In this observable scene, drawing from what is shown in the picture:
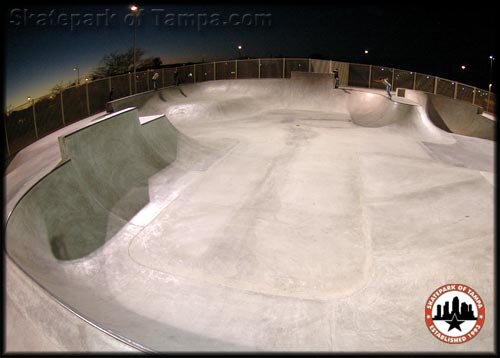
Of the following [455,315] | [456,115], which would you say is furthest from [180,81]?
[455,315]

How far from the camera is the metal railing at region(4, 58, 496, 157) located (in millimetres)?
10992

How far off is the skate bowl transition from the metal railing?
2741 millimetres

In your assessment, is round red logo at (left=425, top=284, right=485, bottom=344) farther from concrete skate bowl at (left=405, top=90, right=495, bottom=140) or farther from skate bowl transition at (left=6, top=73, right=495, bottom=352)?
concrete skate bowl at (left=405, top=90, right=495, bottom=140)

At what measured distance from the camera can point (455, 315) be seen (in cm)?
505

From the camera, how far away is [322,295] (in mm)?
6051

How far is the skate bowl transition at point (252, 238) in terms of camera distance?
5328 mm

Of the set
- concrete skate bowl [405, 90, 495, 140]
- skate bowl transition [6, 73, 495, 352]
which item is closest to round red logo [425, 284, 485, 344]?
skate bowl transition [6, 73, 495, 352]

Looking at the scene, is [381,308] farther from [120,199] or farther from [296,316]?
[120,199]

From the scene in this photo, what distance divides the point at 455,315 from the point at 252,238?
12.5ft

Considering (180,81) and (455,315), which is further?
(180,81)

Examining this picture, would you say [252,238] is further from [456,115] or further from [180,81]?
[180,81]

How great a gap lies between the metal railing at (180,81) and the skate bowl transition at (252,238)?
2741 millimetres

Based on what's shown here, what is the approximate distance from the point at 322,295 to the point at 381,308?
871 mm

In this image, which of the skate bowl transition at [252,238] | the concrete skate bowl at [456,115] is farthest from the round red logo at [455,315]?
the concrete skate bowl at [456,115]
